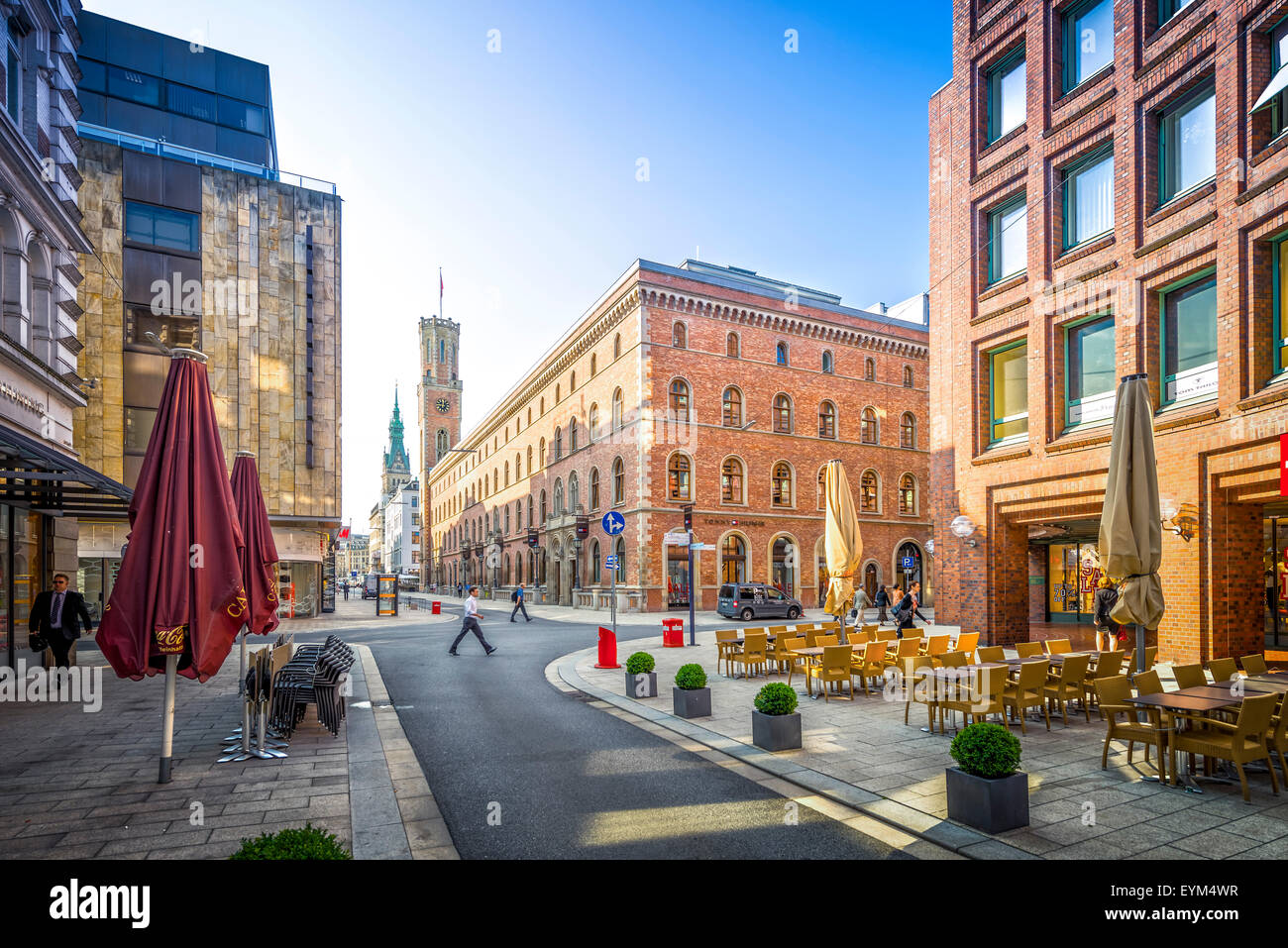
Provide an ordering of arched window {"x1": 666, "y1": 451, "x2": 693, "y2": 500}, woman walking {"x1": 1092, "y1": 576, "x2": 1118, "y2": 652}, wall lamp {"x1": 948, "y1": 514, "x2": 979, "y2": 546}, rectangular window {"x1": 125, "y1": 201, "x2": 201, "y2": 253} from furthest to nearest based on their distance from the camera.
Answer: arched window {"x1": 666, "y1": 451, "x2": 693, "y2": 500} < rectangular window {"x1": 125, "y1": 201, "x2": 201, "y2": 253} < wall lamp {"x1": 948, "y1": 514, "x2": 979, "y2": 546} < woman walking {"x1": 1092, "y1": 576, "x2": 1118, "y2": 652}

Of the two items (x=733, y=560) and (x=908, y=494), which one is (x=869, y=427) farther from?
(x=733, y=560)

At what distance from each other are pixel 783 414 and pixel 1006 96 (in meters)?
25.3

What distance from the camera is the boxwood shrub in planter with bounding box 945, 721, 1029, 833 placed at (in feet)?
18.2

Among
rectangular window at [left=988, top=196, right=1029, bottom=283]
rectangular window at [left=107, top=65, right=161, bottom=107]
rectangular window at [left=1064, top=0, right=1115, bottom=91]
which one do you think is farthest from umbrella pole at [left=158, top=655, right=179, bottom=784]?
rectangular window at [left=107, top=65, right=161, bottom=107]

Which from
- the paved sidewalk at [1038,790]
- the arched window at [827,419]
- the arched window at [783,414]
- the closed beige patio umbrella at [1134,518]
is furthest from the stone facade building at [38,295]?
the arched window at [827,419]

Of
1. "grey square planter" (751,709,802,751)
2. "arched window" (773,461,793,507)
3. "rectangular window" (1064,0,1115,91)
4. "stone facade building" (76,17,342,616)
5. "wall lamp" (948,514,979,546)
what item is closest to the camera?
"grey square planter" (751,709,802,751)

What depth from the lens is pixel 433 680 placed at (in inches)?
541

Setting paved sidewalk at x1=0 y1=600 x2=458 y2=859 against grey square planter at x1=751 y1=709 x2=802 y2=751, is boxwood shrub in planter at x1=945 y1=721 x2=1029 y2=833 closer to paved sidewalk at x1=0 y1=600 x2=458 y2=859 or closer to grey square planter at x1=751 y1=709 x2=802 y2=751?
grey square planter at x1=751 y1=709 x2=802 y2=751

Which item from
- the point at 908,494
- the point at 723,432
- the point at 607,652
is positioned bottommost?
the point at 607,652

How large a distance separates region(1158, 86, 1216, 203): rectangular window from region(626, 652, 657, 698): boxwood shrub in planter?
41.6 ft

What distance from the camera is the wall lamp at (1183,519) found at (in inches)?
495

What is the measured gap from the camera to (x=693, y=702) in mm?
10023

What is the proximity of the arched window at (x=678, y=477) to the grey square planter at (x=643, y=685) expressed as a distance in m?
26.7

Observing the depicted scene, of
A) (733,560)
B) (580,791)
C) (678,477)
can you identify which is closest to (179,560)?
(580,791)
